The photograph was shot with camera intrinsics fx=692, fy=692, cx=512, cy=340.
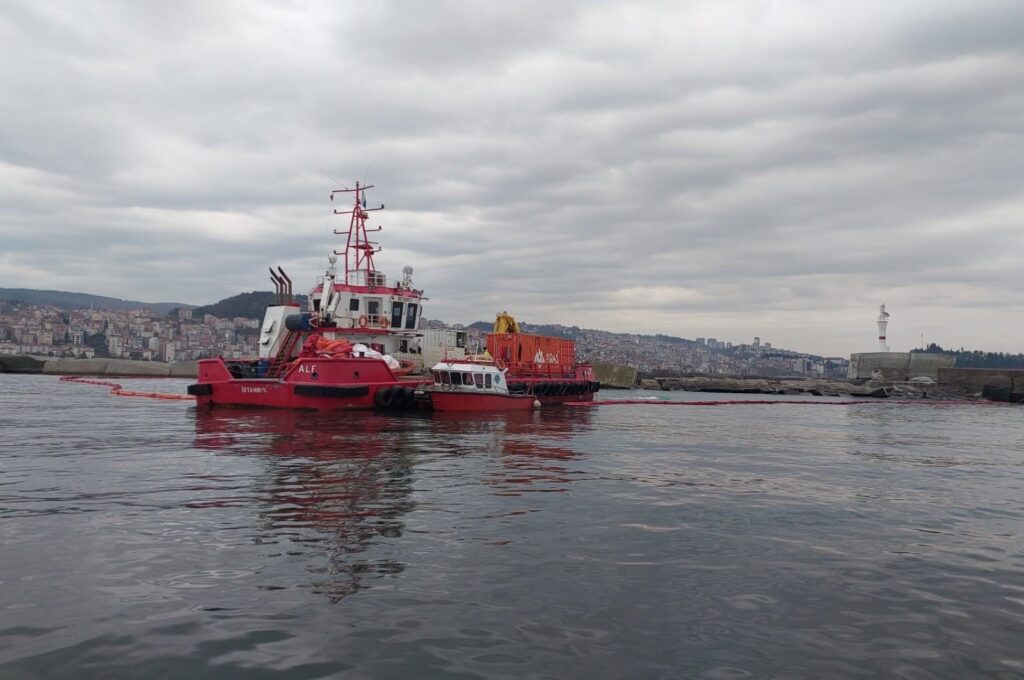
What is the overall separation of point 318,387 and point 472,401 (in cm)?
660

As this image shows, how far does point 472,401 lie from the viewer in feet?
100

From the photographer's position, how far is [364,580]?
7270 mm

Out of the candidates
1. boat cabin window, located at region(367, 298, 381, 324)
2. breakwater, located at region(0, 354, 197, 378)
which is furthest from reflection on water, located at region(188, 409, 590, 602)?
breakwater, located at region(0, 354, 197, 378)

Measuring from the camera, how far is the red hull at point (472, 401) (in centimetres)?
2995

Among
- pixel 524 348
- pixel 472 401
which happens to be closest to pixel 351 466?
pixel 472 401

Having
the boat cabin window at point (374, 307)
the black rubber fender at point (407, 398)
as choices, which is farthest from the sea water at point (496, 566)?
the boat cabin window at point (374, 307)

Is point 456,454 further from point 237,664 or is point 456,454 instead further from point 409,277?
point 409,277

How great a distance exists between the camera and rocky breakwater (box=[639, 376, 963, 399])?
221ft

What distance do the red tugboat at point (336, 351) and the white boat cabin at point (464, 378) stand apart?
1.19m

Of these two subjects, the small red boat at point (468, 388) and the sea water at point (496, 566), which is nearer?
the sea water at point (496, 566)

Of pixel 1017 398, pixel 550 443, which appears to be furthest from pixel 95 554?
pixel 1017 398

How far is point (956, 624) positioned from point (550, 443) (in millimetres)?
14708

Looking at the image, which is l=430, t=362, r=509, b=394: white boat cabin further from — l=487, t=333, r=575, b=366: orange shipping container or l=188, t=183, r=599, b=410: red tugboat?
l=487, t=333, r=575, b=366: orange shipping container

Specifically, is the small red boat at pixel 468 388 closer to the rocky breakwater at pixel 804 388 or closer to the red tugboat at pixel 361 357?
the red tugboat at pixel 361 357
